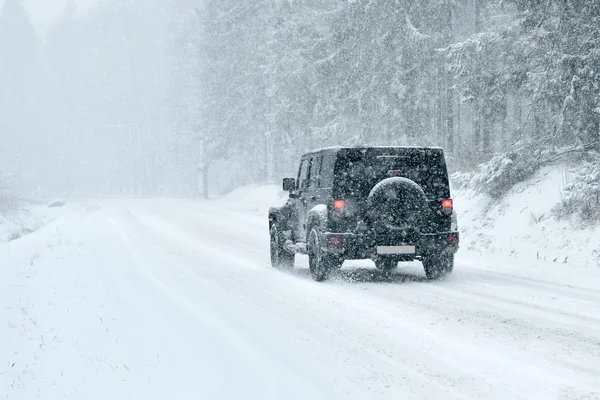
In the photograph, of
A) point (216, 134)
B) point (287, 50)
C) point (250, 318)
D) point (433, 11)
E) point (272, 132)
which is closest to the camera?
point (250, 318)

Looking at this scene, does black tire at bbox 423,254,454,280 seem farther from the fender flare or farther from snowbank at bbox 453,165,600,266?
snowbank at bbox 453,165,600,266

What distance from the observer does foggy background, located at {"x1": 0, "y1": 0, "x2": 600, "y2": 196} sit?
16.4 metres

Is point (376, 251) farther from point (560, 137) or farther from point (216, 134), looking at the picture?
point (216, 134)

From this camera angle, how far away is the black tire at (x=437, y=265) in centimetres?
1108

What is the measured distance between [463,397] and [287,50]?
33111 mm

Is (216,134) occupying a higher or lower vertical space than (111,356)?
higher

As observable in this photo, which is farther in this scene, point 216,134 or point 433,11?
point 216,134

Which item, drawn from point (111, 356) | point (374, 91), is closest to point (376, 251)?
point (111, 356)

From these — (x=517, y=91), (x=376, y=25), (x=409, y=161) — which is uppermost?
(x=376, y=25)

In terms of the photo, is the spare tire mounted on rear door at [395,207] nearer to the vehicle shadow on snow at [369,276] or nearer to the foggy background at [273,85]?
the vehicle shadow on snow at [369,276]

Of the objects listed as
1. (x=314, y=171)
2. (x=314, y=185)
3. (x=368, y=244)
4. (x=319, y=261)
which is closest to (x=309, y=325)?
(x=368, y=244)

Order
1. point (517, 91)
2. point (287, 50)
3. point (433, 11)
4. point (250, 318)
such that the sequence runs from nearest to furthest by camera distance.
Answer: point (250, 318) → point (517, 91) → point (433, 11) → point (287, 50)

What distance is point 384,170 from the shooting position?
10.8m

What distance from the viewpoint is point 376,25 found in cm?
2636
